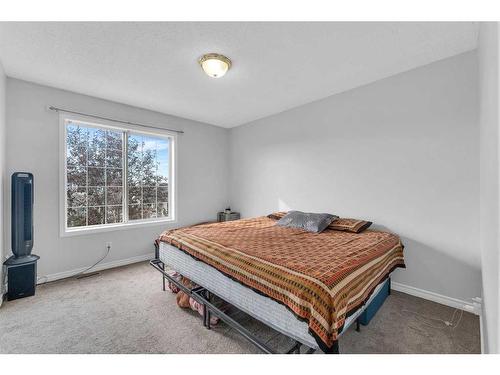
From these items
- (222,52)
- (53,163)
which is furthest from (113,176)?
(222,52)

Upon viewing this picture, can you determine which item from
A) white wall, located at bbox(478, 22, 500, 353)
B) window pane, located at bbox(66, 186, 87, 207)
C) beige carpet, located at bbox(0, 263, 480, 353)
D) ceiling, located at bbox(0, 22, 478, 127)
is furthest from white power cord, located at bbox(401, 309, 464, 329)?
window pane, located at bbox(66, 186, 87, 207)

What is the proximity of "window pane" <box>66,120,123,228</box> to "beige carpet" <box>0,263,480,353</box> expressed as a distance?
1.13m

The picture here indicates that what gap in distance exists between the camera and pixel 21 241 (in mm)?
2465

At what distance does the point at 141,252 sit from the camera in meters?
3.70

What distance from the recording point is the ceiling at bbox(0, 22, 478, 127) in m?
1.85

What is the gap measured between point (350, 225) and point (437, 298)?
1078 millimetres

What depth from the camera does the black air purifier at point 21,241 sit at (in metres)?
2.40

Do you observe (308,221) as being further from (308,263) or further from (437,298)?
(437,298)

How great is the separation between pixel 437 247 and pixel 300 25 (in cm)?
254

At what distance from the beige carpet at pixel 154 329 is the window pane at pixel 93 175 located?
113 cm

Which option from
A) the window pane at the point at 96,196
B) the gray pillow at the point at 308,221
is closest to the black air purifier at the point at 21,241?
the window pane at the point at 96,196

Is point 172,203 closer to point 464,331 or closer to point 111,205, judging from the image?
point 111,205
